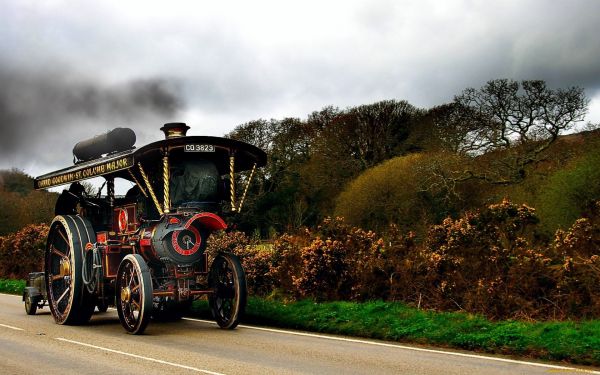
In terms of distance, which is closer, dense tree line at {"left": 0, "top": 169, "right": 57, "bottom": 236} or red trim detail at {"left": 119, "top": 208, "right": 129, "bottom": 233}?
red trim detail at {"left": 119, "top": 208, "right": 129, "bottom": 233}

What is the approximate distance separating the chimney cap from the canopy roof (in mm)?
440

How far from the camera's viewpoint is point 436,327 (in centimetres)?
1129

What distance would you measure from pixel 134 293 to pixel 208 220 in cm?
187

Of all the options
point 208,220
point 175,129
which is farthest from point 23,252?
point 208,220

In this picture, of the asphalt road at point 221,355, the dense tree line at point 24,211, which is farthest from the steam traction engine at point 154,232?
the dense tree line at point 24,211

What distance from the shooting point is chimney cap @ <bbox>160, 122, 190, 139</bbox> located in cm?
1366

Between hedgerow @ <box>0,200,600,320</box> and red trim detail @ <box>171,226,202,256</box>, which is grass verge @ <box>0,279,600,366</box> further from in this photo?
red trim detail @ <box>171,226,202,256</box>

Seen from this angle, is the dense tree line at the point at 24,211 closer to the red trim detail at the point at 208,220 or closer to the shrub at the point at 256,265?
the shrub at the point at 256,265

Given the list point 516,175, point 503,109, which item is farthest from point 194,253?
point 503,109

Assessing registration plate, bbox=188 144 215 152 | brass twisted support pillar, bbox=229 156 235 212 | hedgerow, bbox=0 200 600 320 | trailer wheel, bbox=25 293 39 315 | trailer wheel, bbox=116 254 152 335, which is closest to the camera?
hedgerow, bbox=0 200 600 320

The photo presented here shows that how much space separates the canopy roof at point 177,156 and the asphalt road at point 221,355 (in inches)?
124

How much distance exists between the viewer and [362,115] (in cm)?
4891

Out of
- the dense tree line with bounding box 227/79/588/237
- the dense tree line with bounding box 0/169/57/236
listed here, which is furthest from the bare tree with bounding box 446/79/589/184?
the dense tree line with bounding box 0/169/57/236

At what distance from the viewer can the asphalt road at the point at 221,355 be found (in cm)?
873
